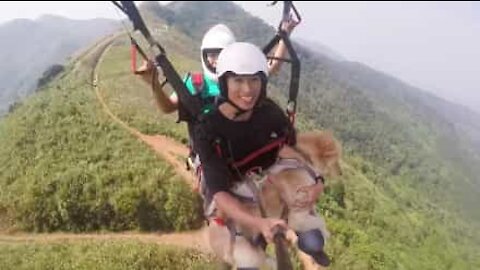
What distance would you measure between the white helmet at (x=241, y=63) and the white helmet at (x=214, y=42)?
131cm

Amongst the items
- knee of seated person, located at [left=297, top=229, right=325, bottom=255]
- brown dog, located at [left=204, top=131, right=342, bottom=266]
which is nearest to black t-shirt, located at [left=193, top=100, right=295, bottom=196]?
brown dog, located at [left=204, top=131, right=342, bottom=266]

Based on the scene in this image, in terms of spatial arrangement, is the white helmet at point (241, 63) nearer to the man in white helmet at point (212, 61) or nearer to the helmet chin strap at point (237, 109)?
the helmet chin strap at point (237, 109)

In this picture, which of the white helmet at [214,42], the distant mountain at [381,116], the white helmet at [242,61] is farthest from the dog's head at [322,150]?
the distant mountain at [381,116]

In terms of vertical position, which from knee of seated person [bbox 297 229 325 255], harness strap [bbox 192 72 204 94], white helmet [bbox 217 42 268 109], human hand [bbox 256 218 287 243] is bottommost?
knee of seated person [bbox 297 229 325 255]

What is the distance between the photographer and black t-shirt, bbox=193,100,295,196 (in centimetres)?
442

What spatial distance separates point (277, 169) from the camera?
455 cm

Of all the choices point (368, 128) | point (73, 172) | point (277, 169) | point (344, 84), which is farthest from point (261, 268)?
point (344, 84)

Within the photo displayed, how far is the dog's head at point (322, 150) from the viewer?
15.5ft

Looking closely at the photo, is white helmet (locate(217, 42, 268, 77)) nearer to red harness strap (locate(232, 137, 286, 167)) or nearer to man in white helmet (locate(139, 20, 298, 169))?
red harness strap (locate(232, 137, 286, 167))

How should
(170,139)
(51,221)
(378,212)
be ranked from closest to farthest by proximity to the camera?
(51,221), (170,139), (378,212)

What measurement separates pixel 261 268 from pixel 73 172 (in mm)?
20012

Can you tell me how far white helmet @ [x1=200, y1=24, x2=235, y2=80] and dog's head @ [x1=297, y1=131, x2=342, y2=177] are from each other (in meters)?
1.26

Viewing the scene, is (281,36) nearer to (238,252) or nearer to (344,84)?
(238,252)

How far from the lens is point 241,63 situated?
172 inches
